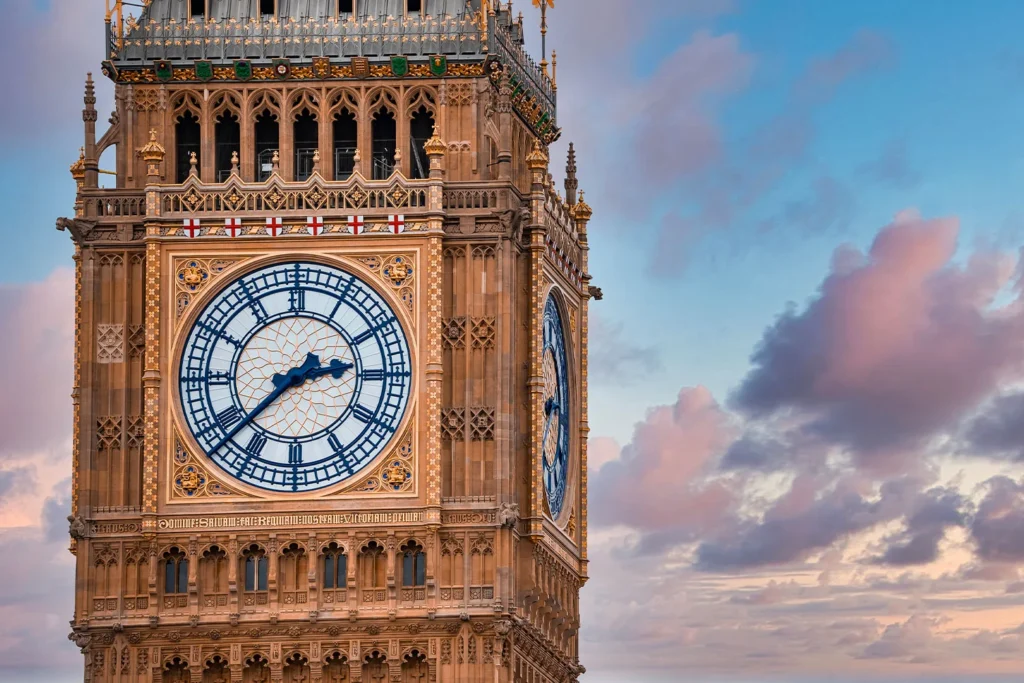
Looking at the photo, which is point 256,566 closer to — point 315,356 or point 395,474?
point 395,474

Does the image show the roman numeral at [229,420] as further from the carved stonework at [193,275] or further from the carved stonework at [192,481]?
the carved stonework at [193,275]

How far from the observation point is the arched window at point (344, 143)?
3199 inches

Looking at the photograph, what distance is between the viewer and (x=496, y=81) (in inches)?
3187

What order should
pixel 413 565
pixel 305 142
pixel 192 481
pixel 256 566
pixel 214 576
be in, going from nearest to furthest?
pixel 413 565 < pixel 256 566 < pixel 214 576 < pixel 192 481 < pixel 305 142

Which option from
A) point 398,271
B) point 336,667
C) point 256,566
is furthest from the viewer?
point 398,271

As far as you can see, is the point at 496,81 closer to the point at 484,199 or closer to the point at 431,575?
the point at 484,199

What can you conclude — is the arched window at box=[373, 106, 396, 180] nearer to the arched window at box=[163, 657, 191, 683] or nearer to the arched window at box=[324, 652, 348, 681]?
the arched window at box=[324, 652, 348, 681]

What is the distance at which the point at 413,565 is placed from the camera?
7862 centimetres

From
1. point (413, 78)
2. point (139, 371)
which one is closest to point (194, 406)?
point (139, 371)

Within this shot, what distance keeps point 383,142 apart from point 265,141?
6.34 ft

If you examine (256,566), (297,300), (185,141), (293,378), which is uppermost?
(185,141)

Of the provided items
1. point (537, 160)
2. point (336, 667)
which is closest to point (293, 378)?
point (336, 667)

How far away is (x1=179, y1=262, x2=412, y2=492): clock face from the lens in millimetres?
79062

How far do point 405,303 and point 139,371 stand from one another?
4436 millimetres
